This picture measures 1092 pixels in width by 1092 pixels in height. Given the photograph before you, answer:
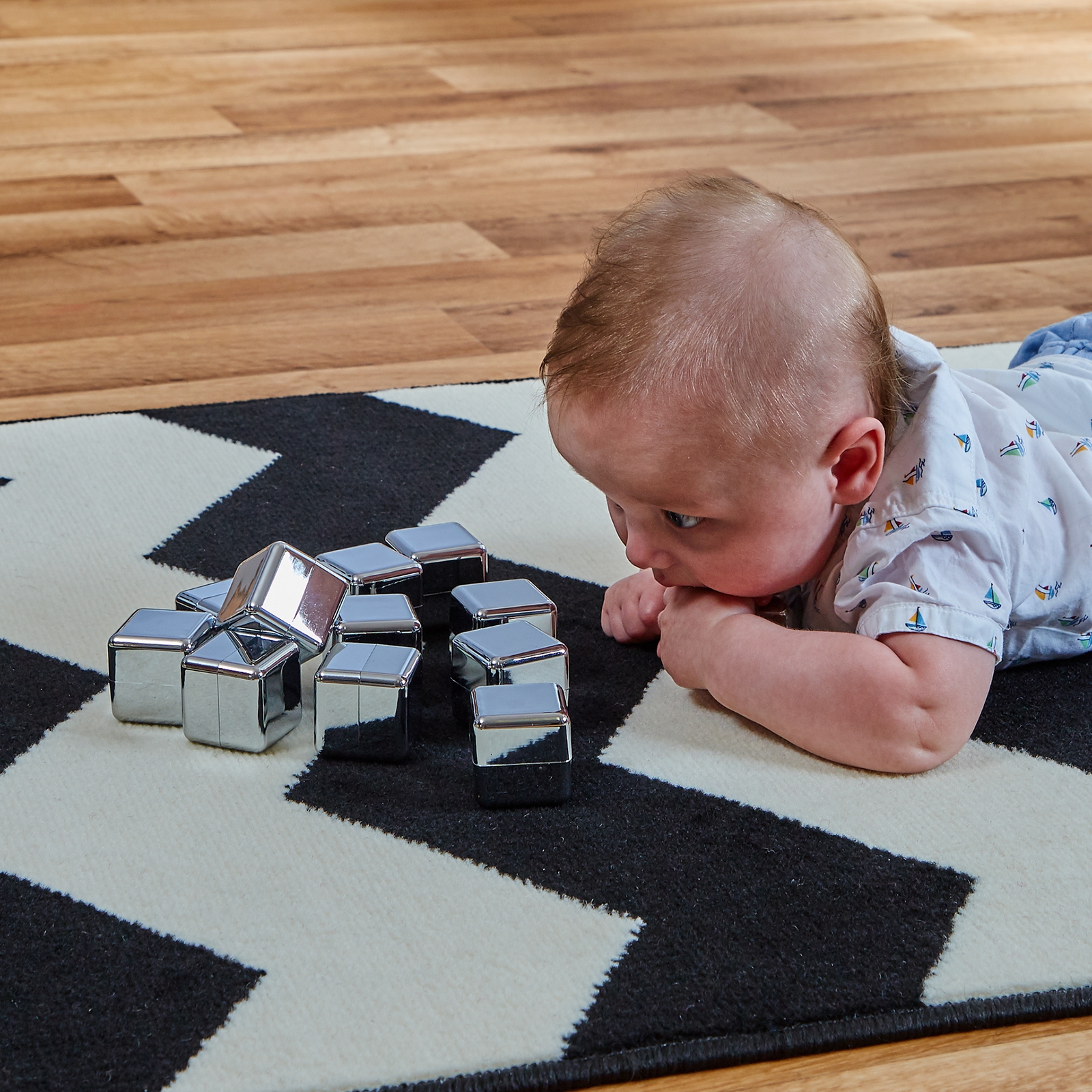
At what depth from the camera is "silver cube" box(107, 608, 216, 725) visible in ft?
2.53

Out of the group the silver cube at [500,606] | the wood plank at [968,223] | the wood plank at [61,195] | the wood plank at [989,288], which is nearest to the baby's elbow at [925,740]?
the silver cube at [500,606]

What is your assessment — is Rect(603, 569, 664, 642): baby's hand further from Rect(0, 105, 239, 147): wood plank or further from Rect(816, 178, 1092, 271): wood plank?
Rect(0, 105, 239, 147): wood plank

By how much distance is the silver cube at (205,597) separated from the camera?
848 millimetres

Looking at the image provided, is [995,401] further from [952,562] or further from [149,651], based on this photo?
[149,651]

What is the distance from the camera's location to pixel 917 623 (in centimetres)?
77

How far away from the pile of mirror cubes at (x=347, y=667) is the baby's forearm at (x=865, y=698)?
13 cm

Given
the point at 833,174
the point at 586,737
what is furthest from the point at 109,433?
the point at 833,174

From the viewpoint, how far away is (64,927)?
643 millimetres

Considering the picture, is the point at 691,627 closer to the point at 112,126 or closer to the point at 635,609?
the point at 635,609

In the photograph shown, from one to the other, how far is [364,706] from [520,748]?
96 millimetres

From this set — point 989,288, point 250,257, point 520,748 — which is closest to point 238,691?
point 520,748

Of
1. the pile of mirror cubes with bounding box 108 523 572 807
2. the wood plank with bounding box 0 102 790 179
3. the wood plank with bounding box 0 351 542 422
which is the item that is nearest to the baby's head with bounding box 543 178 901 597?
the pile of mirror cubes with bounding box 108 523 572 807

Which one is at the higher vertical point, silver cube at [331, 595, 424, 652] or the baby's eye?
the baby's eye

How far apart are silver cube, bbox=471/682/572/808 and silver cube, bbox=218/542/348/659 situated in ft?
0.46
